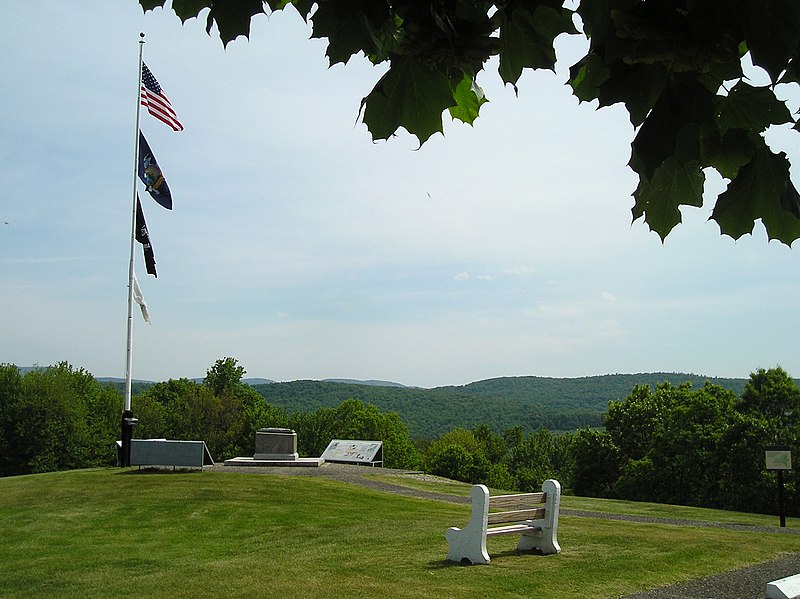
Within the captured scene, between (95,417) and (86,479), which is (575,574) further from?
(95,417)

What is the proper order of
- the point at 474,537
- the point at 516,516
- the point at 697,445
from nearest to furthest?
the point at 474,537 → the point at 516,516 → the point at 697,445

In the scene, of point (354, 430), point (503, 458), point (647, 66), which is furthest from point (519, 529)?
point (503, 458)

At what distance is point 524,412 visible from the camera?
11850 cm

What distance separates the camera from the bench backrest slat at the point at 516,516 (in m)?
9.09

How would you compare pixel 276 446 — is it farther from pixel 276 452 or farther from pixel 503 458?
pixel 503 458

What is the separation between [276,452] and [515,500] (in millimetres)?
14766

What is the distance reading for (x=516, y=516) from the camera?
31.0 ft

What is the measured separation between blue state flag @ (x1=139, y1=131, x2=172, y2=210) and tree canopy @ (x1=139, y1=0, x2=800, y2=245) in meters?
19.3

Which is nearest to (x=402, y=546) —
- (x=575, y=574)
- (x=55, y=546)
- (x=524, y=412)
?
(x=575, y=574)

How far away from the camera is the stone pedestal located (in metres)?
23.0

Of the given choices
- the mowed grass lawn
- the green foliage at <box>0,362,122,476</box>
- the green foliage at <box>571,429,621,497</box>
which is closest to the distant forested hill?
the green foliage at <box>0,362,122,476</box>

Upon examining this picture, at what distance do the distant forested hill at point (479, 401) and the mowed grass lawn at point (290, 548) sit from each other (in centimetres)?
8809

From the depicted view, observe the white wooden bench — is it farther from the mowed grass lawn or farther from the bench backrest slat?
the mowed grass lawn

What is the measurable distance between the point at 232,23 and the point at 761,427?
1195 inches
